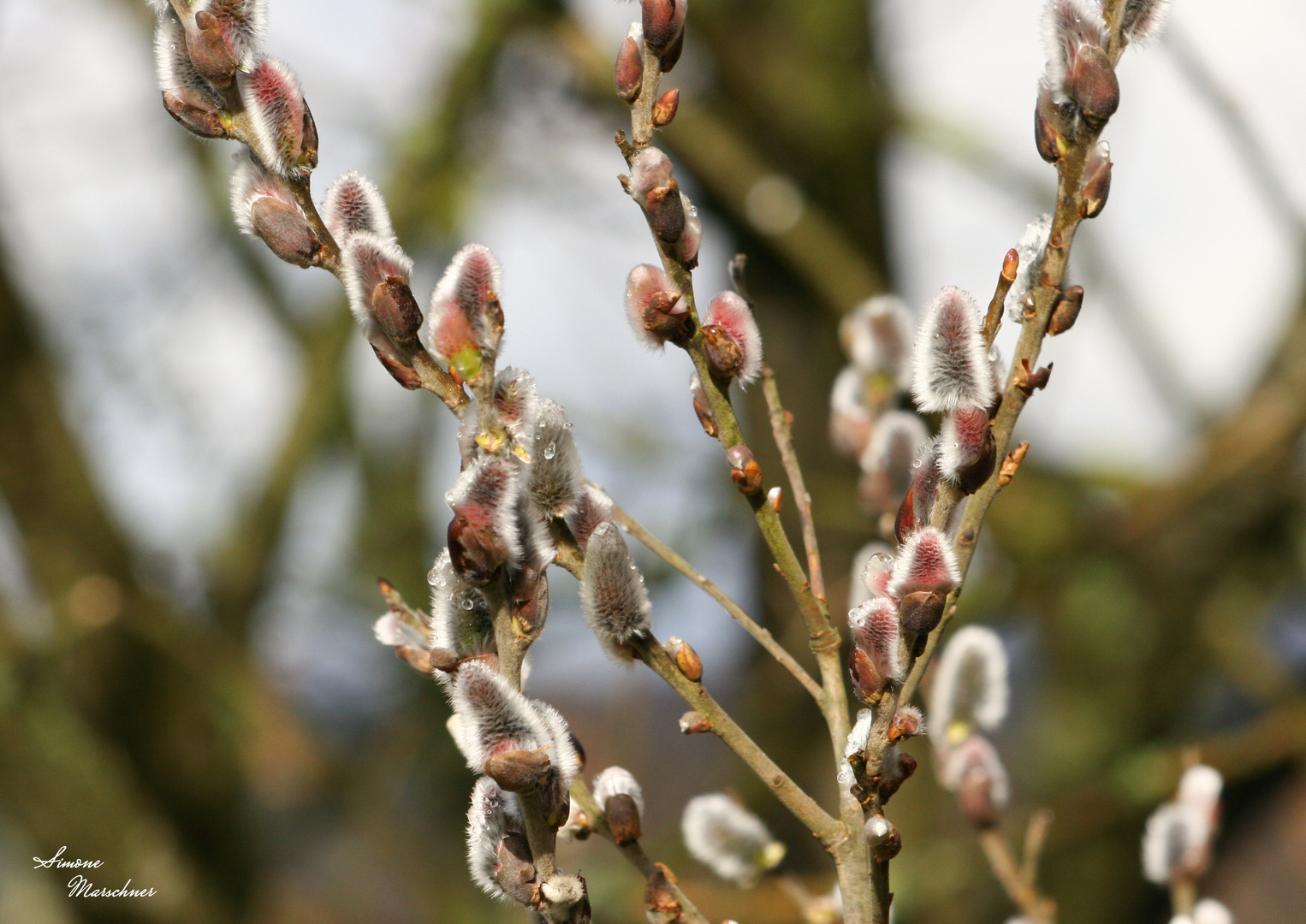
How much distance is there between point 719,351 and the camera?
0.61 meters

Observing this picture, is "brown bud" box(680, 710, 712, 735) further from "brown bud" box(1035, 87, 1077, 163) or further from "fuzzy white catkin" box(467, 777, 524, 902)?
"brown bud" box(1035, 87, 1077, 163)

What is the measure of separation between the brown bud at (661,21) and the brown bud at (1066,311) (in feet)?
0.89

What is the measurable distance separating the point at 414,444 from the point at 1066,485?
283cm

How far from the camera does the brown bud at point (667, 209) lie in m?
0.56

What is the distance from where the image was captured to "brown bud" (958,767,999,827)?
0.91 meters

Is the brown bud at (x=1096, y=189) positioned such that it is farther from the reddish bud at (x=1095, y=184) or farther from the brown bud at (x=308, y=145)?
the brown bud at (x=308, y=145)

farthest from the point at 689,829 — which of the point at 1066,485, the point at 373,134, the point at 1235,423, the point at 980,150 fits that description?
the point at 373,134

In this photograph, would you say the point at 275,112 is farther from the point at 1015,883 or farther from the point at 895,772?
the point at 1015,883

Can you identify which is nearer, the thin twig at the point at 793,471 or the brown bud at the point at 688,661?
the brown bud at the point at 688,661

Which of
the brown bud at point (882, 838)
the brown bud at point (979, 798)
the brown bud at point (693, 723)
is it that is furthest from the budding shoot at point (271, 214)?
the brown bud at point (979, 798)

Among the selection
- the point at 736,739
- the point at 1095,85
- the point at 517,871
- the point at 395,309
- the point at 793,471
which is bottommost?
the point at 517,871

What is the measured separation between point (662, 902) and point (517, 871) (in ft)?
0.37
